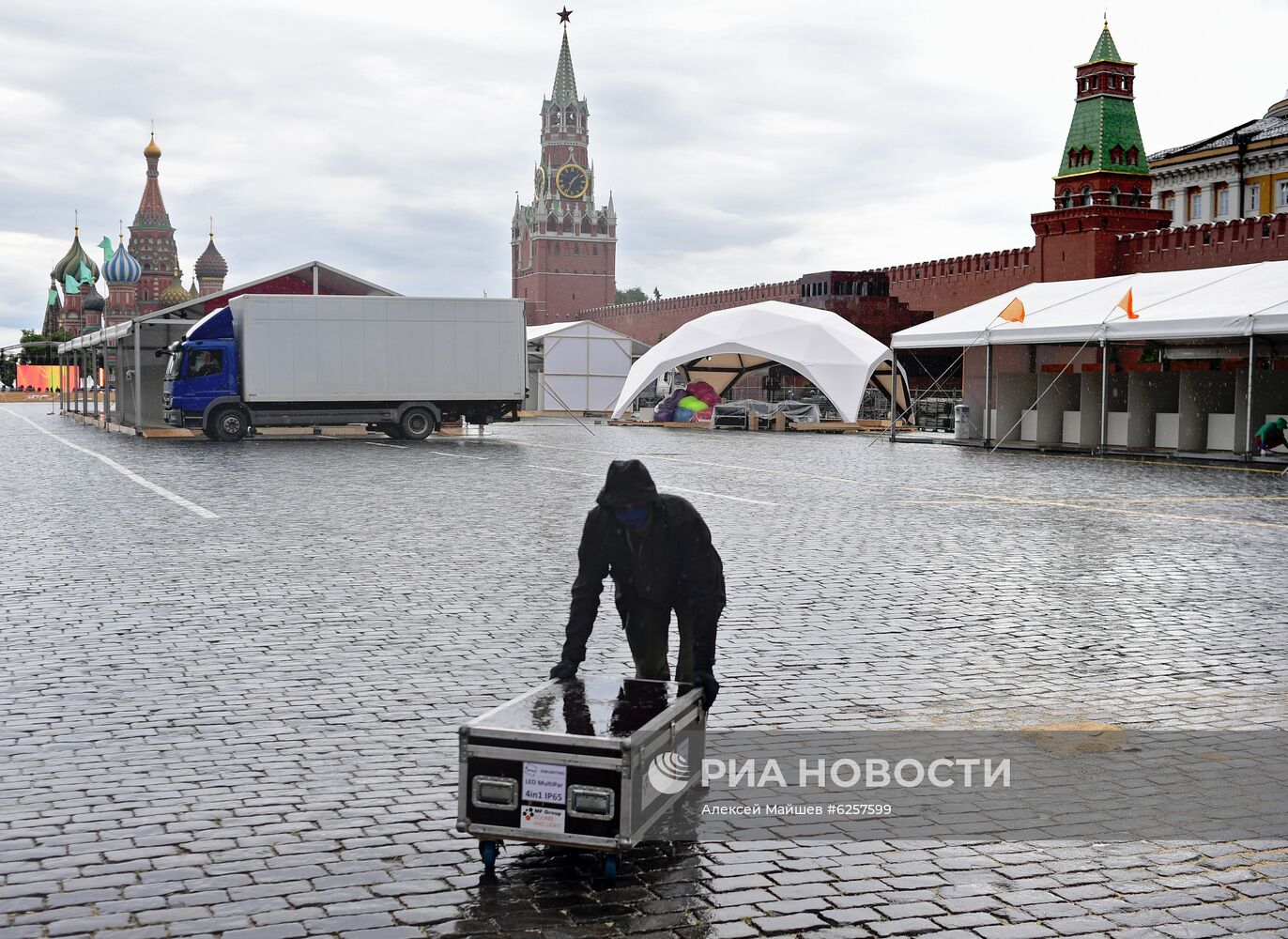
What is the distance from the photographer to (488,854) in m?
3.97

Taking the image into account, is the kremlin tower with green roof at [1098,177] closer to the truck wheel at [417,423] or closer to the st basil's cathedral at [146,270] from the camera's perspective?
the truck wheel at [417,423]

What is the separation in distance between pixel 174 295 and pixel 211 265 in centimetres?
646

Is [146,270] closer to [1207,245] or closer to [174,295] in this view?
[174,295]

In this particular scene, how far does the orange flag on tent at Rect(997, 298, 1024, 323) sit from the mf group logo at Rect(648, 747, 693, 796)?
24664mm

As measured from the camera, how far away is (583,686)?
4.46 meters

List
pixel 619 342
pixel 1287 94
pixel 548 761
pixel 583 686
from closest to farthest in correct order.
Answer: pixel 548 761
pixel 583 686
pixel 619 342
pixel 1287 94

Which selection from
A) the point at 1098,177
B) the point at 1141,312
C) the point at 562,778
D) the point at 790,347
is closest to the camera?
the point at 562,778

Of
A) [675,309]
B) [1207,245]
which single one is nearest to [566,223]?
[675,309]

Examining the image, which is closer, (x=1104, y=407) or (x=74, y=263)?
(x=1104, y=407)

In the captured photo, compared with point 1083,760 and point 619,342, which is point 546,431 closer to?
point 619,342

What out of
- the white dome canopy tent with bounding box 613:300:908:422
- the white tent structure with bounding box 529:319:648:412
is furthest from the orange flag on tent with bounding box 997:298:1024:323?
the white tent structure with bounding box 529:319:648:412

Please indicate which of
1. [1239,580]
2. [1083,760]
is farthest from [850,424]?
[1083,760]

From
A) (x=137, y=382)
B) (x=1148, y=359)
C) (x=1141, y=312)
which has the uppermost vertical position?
(x=1141, y=312)

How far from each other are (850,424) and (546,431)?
8378 mm
